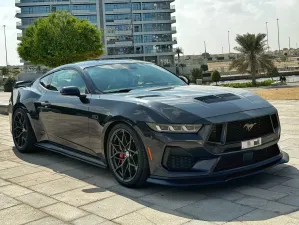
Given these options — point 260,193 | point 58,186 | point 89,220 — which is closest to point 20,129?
point 58,186

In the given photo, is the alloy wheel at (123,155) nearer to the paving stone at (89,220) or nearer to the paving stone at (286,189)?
the paving stone at (89,220)

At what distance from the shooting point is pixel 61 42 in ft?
127

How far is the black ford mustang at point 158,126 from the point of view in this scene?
3689 millimetres

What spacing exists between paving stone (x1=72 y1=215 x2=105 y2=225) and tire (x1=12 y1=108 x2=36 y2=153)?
291 centimetres

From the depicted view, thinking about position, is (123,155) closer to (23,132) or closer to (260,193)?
(260,193)

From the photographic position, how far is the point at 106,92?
4.65 m

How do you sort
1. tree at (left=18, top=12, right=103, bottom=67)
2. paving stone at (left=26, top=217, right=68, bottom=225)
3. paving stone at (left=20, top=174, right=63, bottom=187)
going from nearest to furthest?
paving stone at (left=26, top=217, right=68, bottom=225) → paving stone at (left=20, top=174, right=63, bottom=187) → tree at (left=18, top=12, right=103, bottom=67)

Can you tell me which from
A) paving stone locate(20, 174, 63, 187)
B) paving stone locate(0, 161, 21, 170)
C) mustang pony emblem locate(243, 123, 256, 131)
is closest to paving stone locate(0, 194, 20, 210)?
paving stone locate(20, 174, 63, 187)

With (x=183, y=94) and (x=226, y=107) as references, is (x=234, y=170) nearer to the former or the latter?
(x=226, y=107)

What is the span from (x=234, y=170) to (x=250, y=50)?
44991mm

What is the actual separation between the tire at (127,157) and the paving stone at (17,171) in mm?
1379

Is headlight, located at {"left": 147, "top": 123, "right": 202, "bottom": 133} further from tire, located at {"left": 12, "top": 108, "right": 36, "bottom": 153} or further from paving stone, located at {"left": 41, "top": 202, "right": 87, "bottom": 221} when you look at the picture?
tire, located at {"left": 12, "top": 108, "right": 36, "bottom": 153}

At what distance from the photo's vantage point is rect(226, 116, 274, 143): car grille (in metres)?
3.76

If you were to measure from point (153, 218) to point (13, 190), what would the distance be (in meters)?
1.85
